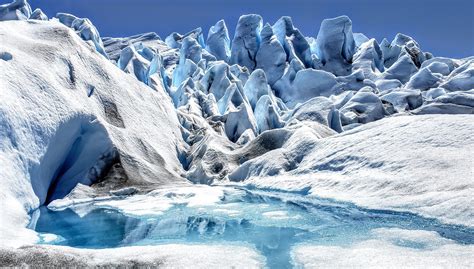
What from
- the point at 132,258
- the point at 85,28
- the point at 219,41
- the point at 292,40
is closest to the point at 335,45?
the point at 292,40

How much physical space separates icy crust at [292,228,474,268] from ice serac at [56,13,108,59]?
4522cm

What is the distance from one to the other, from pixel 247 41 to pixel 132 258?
5680 cm

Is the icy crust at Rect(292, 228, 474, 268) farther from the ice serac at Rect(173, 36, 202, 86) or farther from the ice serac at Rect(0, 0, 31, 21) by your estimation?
the ice serac at Rect(0, 0, 31, 21)

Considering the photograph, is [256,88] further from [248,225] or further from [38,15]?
[38,15]

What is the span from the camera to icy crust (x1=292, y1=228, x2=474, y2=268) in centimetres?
629

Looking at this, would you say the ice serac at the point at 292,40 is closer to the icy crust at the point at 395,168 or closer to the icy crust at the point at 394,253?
the icy crust at the point at 395,168

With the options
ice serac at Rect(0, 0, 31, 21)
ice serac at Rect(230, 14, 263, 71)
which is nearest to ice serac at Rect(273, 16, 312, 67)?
ice serac at Rect(230, 14, 263, 71)

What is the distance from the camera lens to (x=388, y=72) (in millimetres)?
50688

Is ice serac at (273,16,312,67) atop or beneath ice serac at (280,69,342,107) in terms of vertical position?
atop

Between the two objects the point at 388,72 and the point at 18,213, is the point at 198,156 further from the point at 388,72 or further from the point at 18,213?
the point at 388,72

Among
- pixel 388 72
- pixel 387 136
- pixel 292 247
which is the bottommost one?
pixel 292 247

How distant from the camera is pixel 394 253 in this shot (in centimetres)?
686

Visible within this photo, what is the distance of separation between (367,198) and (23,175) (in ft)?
34.0

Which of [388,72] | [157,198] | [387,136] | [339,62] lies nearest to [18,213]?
Result: [157,198]
